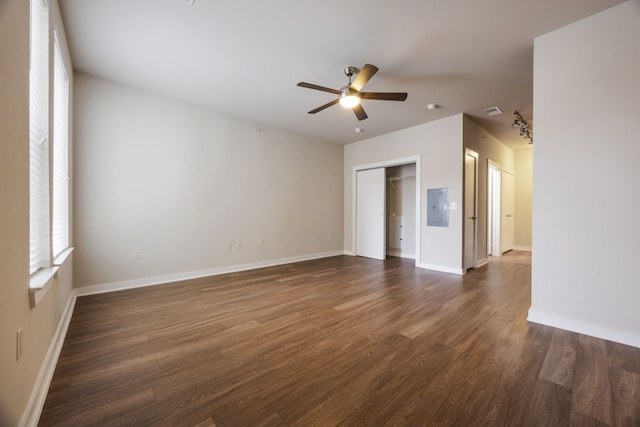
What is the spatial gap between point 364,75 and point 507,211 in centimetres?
646

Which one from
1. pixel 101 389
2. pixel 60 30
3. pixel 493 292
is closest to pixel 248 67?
pixel 60 30

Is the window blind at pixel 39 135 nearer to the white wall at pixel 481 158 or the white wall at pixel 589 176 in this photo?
the white wall at pixel 589 176

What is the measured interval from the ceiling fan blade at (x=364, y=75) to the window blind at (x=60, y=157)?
2.71 metres

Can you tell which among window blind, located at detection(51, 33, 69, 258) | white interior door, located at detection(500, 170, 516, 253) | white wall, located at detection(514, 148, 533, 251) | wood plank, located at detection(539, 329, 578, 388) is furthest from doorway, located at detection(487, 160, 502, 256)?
window blind, located at detection(51, 33, 69, 258)

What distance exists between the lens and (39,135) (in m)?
1.74

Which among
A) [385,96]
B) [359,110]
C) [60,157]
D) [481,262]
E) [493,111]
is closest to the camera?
[60,157]

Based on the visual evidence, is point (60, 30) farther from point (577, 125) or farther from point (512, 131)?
point (512, 131)

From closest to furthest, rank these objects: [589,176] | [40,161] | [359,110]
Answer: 1. [40,161]
2. [589,176]
3. [359,110]

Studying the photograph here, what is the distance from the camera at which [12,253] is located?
1148 mm

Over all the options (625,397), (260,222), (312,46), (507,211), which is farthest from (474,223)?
(312,46)

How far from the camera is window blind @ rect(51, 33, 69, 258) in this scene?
235 cm

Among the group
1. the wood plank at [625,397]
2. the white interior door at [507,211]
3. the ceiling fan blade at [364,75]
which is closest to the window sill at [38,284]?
the ceiling fan blade at [364,75]

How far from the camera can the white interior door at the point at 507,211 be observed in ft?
21.3

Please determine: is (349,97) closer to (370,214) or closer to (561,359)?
(561,359)
